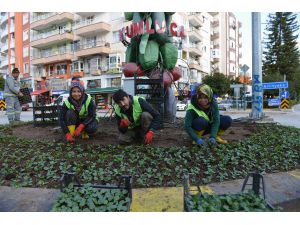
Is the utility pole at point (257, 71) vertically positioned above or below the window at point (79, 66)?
below

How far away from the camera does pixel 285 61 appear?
139 ft

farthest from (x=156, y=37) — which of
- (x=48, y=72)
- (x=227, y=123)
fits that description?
(x=48, y=72)

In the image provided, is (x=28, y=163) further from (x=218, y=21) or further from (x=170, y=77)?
(x=218, y=21)

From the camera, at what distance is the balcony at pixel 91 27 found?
32.5 metres

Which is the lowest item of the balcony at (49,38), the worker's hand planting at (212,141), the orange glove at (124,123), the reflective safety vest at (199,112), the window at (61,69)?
the worker's hand planting at (212,141)

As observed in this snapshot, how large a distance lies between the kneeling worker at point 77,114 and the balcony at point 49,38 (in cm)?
3414

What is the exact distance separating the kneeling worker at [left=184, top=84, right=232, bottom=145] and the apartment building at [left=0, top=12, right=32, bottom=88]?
40537 mm

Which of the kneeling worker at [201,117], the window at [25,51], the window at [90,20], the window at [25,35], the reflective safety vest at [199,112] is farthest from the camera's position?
the window at [25,35]

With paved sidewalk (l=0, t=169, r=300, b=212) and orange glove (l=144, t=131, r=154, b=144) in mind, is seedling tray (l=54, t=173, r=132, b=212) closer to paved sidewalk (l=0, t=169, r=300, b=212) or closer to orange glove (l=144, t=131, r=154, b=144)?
paved sidewalk (l=0, t=169, r=300, b=212)

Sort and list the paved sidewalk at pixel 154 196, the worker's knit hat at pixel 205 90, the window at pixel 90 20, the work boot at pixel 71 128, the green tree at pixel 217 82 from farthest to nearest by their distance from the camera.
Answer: the green tree at pixel 217 82
the window at pixel 90 20
the work boot at pixel 71 128
the worker's knit hat at pixel 205 90
the paved sidewalk at pixel 154 196

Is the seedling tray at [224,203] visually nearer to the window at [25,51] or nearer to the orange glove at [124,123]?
the orange glove at [124,123]

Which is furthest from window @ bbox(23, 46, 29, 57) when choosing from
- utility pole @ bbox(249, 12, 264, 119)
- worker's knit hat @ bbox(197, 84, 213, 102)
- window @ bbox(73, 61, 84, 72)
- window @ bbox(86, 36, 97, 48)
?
worker's knit hat @ bbox(197, 84, 213, 102)

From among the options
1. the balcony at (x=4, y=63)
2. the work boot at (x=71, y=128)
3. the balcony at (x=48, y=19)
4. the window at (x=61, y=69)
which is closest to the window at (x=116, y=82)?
the window at (x=61, y=69)

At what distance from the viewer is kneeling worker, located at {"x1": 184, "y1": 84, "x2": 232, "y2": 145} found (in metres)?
3.89
